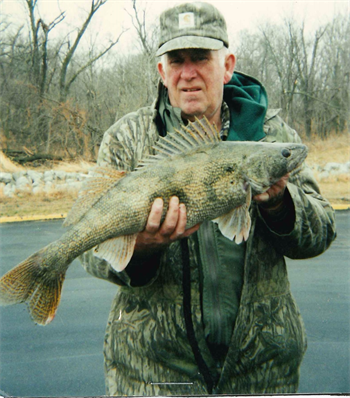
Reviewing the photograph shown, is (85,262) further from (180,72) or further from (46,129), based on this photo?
(46,129)

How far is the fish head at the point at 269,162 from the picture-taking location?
2115 mm

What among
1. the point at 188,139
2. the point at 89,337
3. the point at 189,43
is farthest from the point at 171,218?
the point at 89,337

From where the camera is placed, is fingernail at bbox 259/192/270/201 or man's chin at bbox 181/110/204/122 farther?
man's chin at bbox 181/110/204/122

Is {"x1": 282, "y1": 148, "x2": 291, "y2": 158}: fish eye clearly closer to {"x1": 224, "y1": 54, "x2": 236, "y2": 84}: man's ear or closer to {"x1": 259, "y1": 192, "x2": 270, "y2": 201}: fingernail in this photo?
{"x1": 259, "y1": 192, "x2": 270, "y2": 201}: fingernail

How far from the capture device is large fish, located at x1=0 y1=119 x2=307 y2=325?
201 centimetres

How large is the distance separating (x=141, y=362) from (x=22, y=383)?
78.1 inches

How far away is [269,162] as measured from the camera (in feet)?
7.03

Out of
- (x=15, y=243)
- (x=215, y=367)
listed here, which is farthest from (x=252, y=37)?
(x=15, y=243)

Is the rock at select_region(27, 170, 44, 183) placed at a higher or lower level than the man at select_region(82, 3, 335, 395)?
lower

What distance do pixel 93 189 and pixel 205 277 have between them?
78 cm

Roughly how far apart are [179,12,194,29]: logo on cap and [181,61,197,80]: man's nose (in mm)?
211

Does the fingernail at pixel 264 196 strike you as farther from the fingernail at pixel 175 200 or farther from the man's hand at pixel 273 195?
the fingernail at pixel 175 200

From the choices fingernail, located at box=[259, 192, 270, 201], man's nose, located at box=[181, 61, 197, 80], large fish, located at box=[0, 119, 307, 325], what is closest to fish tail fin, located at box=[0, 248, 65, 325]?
large fish, located at box=[0, 119, 307, 325]

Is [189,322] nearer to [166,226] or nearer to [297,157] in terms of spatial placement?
[166,226]
